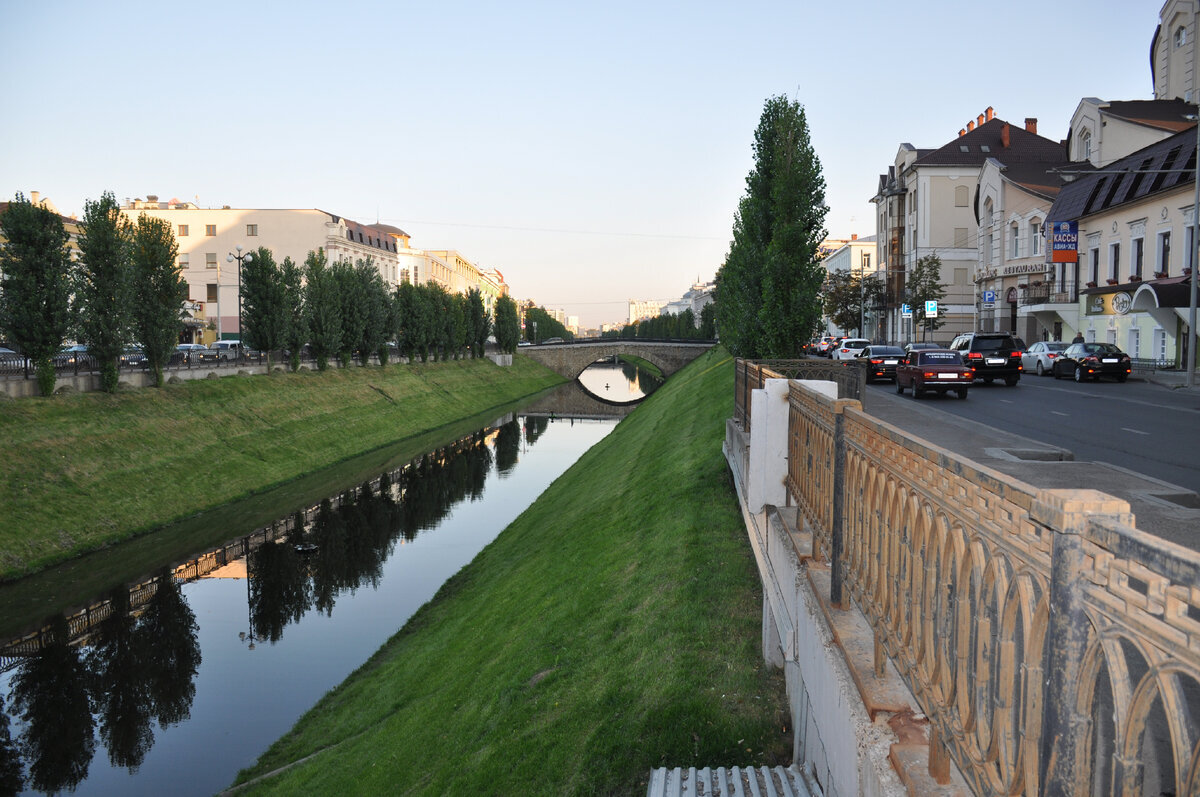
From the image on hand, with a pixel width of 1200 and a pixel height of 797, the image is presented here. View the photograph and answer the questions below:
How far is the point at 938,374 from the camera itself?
26312 millimetres

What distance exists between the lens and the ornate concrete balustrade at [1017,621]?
199 cm

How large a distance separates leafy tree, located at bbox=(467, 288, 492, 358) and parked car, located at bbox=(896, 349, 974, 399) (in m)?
67.7

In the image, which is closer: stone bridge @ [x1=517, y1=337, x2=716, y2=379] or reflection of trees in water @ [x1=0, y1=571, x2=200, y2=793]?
reflection of trees in water @ [x1=0, y1=571, x2=200, y2=793]

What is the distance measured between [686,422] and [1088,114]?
41823mm

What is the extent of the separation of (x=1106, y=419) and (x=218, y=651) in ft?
74.6

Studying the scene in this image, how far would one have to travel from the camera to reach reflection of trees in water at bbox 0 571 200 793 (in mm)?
14633

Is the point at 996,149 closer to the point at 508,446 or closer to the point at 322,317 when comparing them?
the point at 508,446

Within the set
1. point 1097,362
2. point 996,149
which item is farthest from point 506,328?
point 1097,362

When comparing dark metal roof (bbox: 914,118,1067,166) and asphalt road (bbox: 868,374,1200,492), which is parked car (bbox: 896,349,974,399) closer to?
asphalt road (bbox: 868,374,1200,492)

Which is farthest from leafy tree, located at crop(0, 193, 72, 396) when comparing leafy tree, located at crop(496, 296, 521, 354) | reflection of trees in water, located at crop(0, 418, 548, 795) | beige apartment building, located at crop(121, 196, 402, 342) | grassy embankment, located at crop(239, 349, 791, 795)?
leafy tree, located at crop(496, 296, 521, 354)

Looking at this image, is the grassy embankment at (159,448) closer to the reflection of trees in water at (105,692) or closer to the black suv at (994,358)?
the reflection of trees in water at (105,692)

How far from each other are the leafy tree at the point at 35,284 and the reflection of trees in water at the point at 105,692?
1550cm

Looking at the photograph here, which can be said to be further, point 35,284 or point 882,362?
point 882,362

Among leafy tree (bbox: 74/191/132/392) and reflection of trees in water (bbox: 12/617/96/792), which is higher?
leafy tree (bbox: 74/191/132/392)
